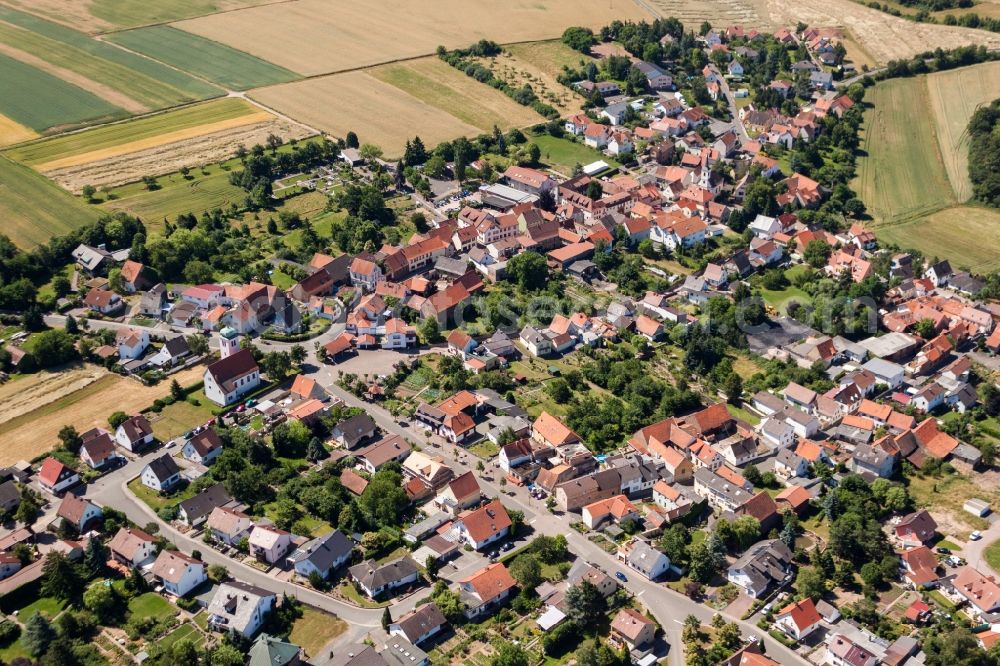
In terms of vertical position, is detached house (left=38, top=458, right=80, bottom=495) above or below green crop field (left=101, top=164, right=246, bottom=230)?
below

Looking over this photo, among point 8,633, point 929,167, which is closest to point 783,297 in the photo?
point 929,167

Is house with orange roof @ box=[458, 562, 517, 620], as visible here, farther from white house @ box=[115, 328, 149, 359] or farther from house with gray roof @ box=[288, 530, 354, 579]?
white house @ box=[115, 328, 149, 359]

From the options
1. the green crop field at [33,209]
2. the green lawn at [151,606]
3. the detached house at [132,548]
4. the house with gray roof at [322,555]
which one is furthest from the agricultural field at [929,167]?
the green crop field at [33,209]

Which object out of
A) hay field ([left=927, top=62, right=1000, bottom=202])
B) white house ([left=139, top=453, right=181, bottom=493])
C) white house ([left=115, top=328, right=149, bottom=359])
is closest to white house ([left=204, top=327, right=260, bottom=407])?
white house ([left=115, top=328, right=149, bottom=359])

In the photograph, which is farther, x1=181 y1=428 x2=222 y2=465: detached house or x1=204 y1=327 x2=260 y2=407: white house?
x1=204 y1=327 x2=260 y2=407: white house

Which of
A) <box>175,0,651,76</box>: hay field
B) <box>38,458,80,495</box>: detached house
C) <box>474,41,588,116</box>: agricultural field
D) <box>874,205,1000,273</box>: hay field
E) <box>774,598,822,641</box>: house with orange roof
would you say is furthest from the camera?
<box>175,0,651,76</box>: hay field

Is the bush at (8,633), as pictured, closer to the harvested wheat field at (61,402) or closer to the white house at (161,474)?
the white house at (161,474)
